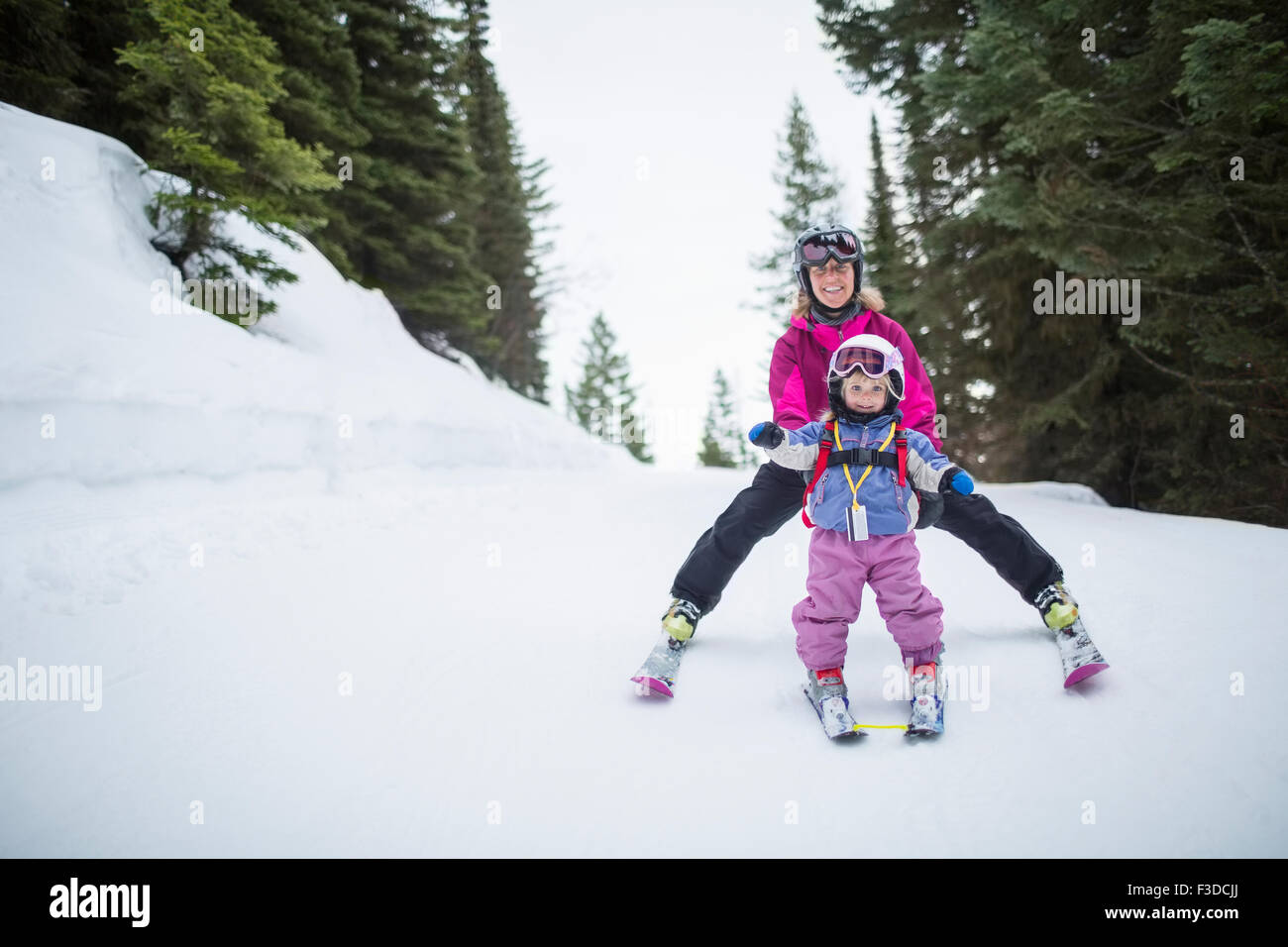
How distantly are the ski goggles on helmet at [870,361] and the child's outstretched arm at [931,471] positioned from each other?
220mm

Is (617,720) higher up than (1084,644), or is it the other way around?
(1084,644)

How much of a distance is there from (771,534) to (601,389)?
40.1 metres

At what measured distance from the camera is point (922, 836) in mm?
1726

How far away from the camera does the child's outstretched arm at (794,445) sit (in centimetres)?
249

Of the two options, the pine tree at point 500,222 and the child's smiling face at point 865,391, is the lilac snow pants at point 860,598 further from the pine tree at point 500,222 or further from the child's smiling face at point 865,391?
the pine tree at point 500,222

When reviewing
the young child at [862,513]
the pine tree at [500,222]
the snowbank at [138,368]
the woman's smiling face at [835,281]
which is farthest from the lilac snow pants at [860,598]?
the pine tree at [500,222]

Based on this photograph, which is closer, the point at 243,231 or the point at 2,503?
the point at 2,503

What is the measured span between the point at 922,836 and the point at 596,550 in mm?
3347

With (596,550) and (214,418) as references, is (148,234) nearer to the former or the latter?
(214,418)

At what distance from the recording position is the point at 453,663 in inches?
111

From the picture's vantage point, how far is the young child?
2410 mm

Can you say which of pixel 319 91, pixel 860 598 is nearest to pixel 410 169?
pixel 319 91

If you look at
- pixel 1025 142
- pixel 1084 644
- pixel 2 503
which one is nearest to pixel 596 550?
pixel 1084 644
